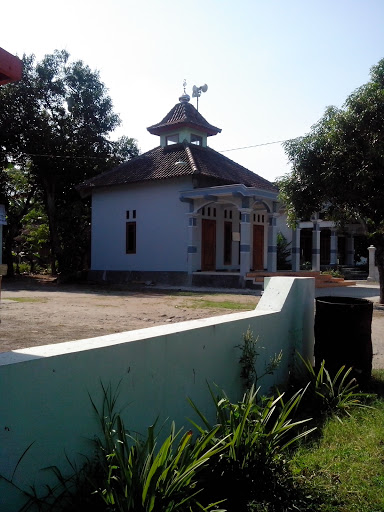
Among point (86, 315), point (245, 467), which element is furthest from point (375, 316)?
point (245, 467)

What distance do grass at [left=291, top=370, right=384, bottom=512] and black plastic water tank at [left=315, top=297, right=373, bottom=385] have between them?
898mm

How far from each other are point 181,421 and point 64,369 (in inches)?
57.4

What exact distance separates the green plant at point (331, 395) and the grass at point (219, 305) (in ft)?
25.2

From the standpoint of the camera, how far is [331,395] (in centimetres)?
512

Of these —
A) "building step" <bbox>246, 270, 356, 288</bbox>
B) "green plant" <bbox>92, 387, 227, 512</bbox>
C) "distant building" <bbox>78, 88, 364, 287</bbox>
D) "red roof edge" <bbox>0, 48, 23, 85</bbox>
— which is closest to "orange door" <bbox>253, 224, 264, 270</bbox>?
"distant building" <bbox>78, 88, 364, 287</bbox>

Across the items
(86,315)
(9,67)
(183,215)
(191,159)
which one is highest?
(191,159)

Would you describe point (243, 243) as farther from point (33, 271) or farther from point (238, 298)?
point (33, 271)

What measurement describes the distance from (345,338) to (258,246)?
2037 cm

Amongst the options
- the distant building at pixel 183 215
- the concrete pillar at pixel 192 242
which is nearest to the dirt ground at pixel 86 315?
the concrete pillar at pixel 192 242

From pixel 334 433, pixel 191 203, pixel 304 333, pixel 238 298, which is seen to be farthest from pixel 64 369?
pixel 191 203

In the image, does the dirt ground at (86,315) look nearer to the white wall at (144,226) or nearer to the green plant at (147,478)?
the green plant at (147,478)

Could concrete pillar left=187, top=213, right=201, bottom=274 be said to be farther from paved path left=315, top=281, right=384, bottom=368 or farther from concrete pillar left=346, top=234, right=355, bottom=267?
concrete pillar left=346, top=234, right=355, bottom=267

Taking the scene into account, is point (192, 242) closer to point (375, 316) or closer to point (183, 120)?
point (183, 120)

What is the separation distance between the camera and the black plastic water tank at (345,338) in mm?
5719
